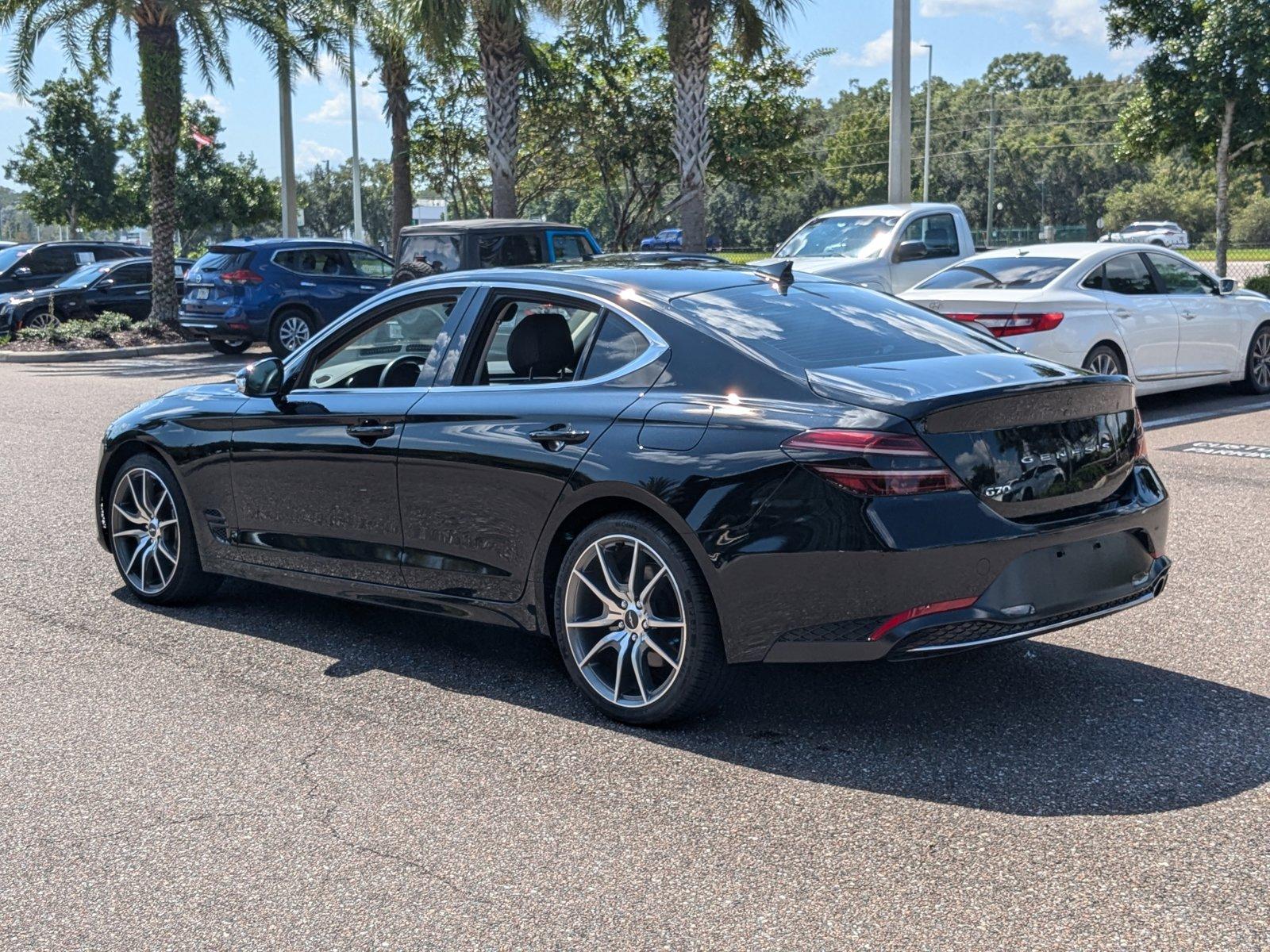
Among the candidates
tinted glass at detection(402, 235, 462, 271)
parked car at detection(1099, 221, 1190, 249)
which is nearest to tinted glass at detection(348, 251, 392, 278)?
tinted glass at detection(402, 235, 462, 271)

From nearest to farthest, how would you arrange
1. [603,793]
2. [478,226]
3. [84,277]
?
[603,793], [478,226], [84,277]

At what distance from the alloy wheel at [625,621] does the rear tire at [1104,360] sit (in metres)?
7.73

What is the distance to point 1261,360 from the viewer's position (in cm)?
1366

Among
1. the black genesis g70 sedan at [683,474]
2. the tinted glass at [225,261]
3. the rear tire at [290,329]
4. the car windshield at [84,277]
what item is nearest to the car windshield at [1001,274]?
the black genesis g70 sedan at [683,474]

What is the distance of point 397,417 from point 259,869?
7.12ft

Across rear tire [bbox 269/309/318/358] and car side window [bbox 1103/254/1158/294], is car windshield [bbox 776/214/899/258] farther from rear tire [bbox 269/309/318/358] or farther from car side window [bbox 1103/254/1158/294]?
rear tire [bbox 269/309/318/358]

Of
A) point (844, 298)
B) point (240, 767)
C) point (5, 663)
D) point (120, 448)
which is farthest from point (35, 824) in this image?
point (844, 298)

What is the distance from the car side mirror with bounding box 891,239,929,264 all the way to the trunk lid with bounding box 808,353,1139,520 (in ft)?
39.5

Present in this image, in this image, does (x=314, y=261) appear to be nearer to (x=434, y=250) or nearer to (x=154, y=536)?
(x=434, y=250)

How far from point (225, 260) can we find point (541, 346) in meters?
17.7

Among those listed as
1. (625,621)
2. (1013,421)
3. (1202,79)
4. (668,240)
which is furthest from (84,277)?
(668,240)

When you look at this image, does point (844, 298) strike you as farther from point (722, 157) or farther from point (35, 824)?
point (722, 157)

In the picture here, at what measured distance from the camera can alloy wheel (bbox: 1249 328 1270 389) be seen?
1358cm

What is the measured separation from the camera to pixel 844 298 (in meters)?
5.56
